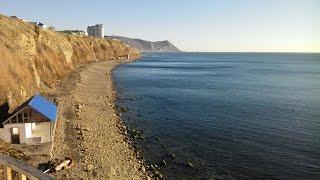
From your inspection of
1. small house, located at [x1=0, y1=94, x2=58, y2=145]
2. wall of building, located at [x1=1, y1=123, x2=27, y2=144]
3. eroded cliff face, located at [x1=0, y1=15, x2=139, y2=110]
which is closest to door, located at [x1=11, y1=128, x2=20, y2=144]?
small house, located at [x1=0, y1=94, x2=58, y2=145]

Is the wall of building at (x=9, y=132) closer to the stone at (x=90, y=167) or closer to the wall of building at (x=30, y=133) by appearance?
the wall of building at (x=30, y=133)

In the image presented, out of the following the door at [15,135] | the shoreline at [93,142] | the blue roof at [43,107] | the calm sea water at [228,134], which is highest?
the blue roof at [43,107]

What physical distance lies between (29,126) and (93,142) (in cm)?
783

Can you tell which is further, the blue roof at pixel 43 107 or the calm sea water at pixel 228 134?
the blue roof at pixel 43 107

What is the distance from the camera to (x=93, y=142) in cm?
3997

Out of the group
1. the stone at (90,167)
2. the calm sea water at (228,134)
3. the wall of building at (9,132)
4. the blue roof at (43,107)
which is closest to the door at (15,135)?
the wall of building at (9,132)

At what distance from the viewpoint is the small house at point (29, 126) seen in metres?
34.8

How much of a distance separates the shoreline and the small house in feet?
6.69

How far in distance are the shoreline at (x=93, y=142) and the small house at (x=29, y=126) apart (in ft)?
Result: 6.69

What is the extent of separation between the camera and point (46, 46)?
82812mm

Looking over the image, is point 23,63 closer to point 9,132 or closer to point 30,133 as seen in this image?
point 9,132

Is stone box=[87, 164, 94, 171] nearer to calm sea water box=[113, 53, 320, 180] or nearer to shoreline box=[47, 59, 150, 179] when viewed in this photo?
shoreline box=[47, 59, 150, 179]

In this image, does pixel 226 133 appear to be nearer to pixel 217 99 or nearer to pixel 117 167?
pixel 117 167


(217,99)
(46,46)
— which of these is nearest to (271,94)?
(217,99)
